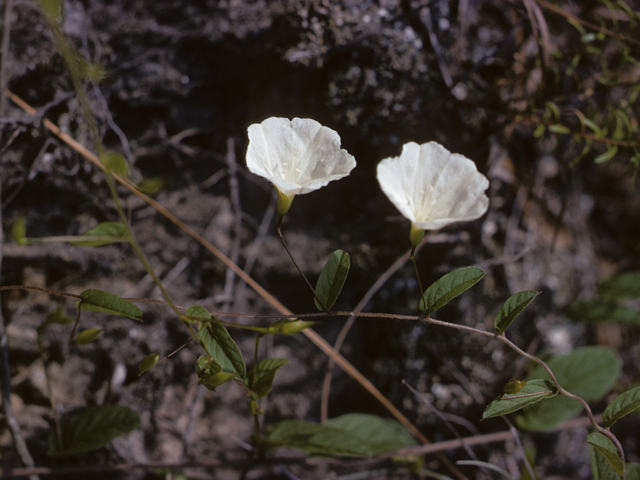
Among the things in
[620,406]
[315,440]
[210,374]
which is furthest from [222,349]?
[620,406]

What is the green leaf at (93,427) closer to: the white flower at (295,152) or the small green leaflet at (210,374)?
the small green leaflet at (210,374)

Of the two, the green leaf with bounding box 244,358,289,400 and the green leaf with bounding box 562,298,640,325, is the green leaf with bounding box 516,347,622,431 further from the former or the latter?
the green leaf with bounding box 244,358,289,400

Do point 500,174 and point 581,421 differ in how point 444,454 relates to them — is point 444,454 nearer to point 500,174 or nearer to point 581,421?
point 581,421

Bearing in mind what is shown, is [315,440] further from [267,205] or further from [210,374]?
[267,205]

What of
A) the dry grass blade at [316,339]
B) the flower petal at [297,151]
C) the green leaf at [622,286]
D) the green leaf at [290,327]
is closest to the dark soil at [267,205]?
the dry grass blade at [316,339]

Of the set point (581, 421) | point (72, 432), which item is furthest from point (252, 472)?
point (581, 421)

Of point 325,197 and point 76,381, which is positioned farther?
point 325,197
